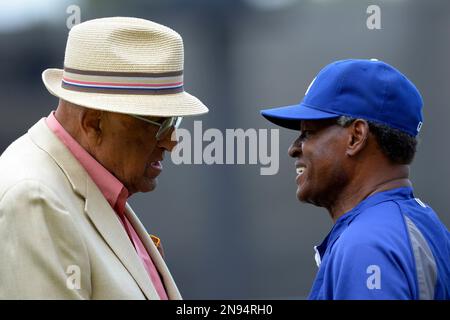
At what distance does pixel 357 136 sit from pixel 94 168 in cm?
78

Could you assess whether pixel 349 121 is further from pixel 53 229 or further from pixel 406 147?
pixel 53 229

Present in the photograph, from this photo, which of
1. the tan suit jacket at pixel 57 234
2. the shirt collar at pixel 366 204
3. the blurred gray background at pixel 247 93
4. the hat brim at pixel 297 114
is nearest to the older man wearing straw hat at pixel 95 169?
the tan suit jacket at pixel 57 234

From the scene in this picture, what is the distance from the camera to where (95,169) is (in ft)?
7.76

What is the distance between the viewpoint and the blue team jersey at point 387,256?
2154 mm

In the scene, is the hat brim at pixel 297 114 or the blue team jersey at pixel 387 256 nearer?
the blue team jersey at pixel 387 256

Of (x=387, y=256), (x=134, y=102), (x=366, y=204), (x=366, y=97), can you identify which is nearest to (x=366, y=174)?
(x=366, y=204)

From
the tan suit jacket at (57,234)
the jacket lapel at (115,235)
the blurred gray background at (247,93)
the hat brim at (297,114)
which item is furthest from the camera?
the blurred gray background at (247,93)

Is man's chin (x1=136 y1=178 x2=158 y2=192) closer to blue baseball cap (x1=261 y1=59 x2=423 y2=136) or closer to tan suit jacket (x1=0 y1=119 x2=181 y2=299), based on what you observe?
tan suit jacket (x1=0 y1=119 x2=181 y2=299)

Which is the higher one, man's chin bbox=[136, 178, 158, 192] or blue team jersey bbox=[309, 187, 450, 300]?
man's chin bbox=[136, 178, 158, 192]

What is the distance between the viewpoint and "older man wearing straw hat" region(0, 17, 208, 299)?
2053 mm

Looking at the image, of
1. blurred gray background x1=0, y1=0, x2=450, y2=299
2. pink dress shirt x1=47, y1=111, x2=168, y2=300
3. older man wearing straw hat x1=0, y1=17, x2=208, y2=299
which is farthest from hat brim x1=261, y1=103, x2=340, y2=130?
blurred gray background x1=0, y1=0, x2=450, y2=299

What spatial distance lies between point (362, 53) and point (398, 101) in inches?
93.1

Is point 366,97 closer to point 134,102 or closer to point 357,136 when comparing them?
point 357,136

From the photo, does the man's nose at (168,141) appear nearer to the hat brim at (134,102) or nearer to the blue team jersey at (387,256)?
the hat brim at (134,102)
